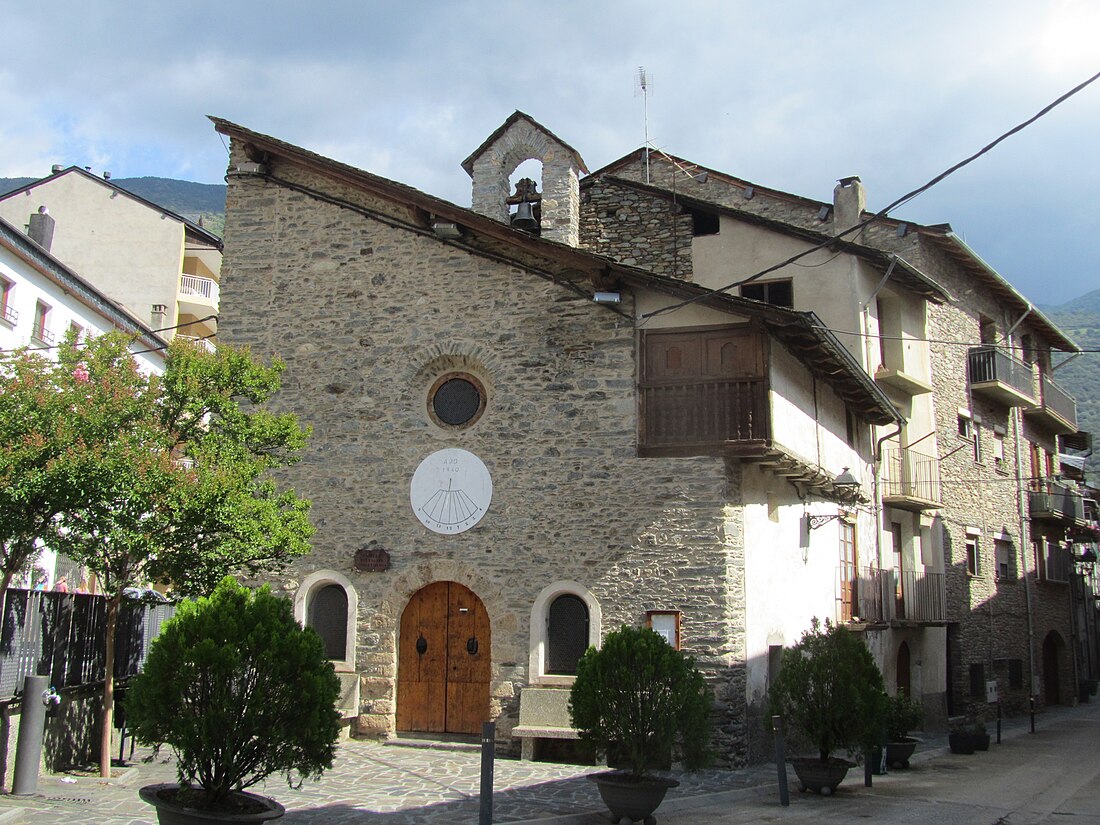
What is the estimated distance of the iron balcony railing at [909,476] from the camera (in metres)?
20.8

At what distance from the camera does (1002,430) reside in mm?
26906

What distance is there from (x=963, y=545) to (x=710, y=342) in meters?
13.3

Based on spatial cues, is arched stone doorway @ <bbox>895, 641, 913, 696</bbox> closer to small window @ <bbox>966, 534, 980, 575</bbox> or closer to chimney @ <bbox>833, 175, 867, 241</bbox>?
small window @ <bbox>966, 534, 980, 575</bbox>

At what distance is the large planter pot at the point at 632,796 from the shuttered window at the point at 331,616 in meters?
6.13

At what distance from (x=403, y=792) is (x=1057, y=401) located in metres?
26.0

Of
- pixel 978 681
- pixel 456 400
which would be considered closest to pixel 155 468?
pixel 456 400

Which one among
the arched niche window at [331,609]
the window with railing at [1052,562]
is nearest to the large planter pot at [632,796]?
the arched niche window at [331,609]

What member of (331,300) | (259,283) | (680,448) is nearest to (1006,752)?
(680,448)

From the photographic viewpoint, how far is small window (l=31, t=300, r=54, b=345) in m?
22.2

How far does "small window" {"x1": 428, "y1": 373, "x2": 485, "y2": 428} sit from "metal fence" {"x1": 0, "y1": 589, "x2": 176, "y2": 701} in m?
4.79

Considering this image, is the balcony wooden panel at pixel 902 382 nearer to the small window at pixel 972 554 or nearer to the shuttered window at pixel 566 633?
the small window at pixel 972 554

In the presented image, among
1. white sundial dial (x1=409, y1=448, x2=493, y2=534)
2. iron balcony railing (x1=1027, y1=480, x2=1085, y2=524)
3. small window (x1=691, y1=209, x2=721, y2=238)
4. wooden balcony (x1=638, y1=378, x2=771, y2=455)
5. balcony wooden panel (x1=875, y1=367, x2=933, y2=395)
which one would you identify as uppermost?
small window (x1=691, y1=209, x2=721, y2=238)

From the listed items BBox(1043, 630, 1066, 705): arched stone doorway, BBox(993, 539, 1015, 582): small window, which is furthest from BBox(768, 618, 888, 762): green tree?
BBox(1043, 630, 1066, 705): arched stone doorway

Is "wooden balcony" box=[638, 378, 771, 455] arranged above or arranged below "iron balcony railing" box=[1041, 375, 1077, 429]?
below
